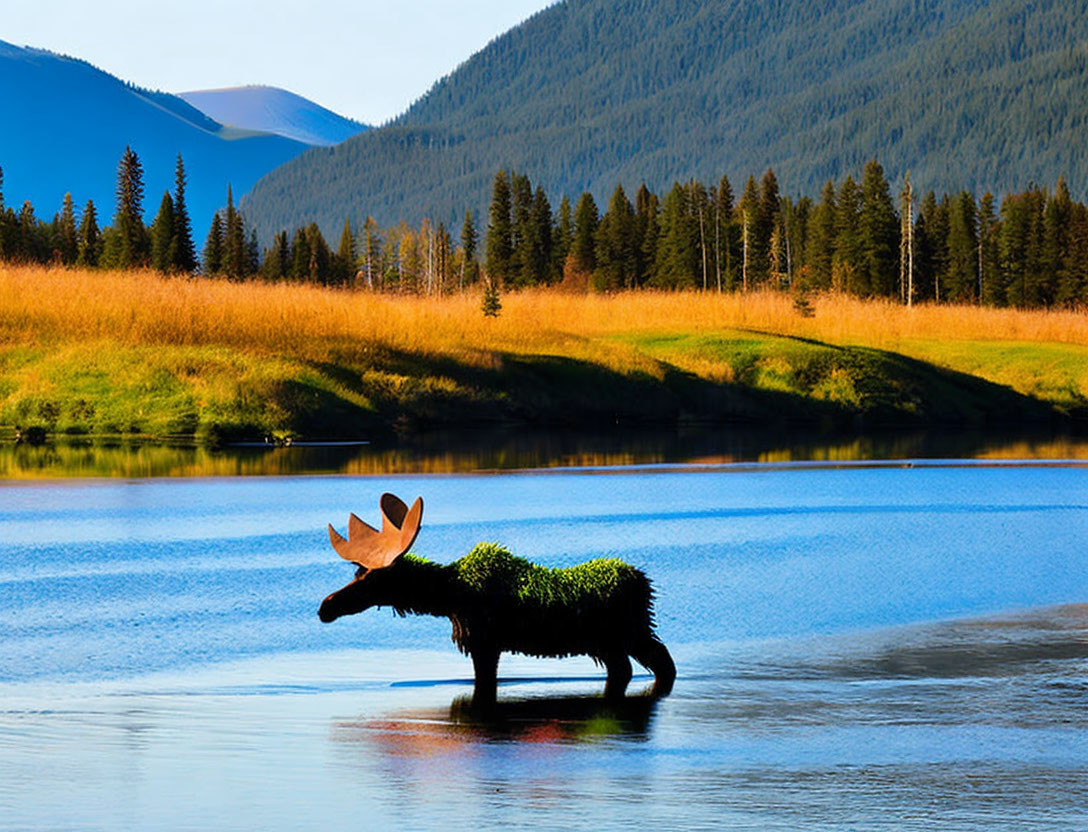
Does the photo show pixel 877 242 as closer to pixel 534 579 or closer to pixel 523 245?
pixel 523 245

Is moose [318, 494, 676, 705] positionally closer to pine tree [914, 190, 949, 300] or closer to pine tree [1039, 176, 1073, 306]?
pine tree [914, 190, 949, 300]

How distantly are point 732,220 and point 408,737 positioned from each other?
393 ft

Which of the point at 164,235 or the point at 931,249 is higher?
the point at 931,249

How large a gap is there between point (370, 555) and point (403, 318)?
34238mm

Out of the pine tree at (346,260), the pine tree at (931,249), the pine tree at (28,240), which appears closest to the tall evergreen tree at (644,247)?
the pine tree at (931,249)

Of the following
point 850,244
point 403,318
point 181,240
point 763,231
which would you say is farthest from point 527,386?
point 763,231

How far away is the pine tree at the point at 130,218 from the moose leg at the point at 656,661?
75706 millimetres

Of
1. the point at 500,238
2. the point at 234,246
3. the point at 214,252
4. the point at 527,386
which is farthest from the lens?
the point at 500,238

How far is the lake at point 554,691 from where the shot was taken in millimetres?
7121

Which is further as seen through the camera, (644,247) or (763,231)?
(763,231)

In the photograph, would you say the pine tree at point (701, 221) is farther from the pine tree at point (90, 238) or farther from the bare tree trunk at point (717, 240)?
the pine tree at point (90, 238)

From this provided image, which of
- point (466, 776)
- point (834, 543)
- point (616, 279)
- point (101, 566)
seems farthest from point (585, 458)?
point (616, 279)

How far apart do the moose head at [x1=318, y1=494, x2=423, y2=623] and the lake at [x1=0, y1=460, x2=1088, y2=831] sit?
0.61 meters

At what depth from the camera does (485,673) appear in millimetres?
9555
